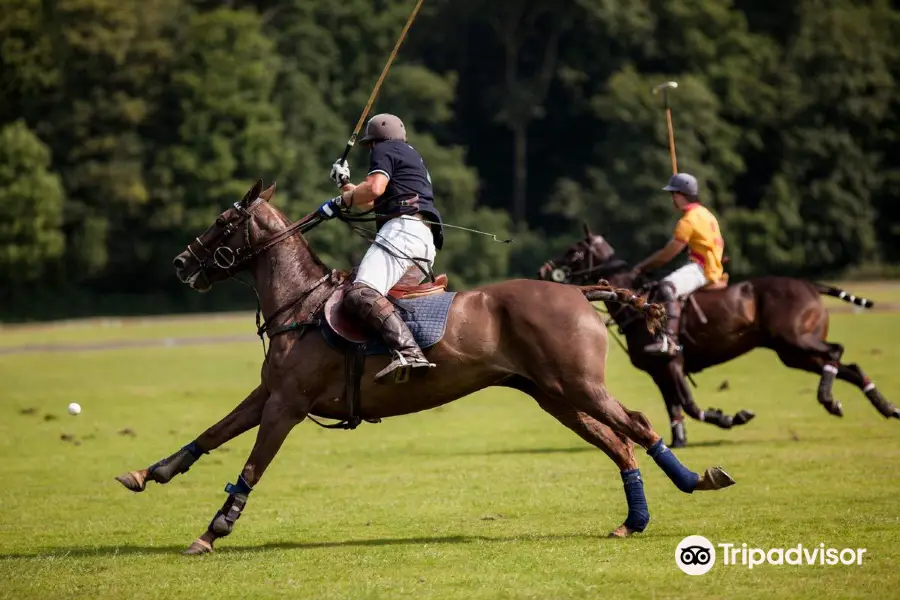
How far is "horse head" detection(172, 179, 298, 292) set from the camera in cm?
1166

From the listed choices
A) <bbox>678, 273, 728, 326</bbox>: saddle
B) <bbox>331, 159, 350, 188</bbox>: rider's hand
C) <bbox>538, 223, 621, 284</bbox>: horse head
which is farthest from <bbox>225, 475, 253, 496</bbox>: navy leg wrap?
<bbox>678, 273, 728, 326</bbox>: saddle

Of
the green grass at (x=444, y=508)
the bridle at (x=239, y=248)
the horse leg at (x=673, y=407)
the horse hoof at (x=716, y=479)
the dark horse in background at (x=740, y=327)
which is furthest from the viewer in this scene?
the dark horse in background at (x=740, y=327)

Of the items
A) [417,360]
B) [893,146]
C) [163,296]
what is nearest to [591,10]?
[893,146]

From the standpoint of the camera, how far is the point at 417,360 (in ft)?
35.6

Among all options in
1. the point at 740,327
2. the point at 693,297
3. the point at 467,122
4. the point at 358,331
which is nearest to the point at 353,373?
the point at 358,331

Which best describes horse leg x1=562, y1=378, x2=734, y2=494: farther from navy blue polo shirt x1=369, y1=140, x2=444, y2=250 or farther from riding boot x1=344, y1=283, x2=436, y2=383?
navy blue polo shirt x1=369, y1=140, x2=444, y2=250

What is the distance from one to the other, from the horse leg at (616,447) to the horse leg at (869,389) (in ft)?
20.9

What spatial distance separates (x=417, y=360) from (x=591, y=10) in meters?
60.9

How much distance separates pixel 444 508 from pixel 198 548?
260 cm

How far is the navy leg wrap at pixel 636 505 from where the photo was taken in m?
11.0

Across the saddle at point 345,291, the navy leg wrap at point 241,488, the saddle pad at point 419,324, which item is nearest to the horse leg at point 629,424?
the saddle pad at point 419,324

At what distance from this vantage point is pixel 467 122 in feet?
243

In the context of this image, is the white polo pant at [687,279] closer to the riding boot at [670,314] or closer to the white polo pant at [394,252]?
the riding boot at [670,314]

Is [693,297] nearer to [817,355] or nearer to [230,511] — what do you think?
[817,355]
